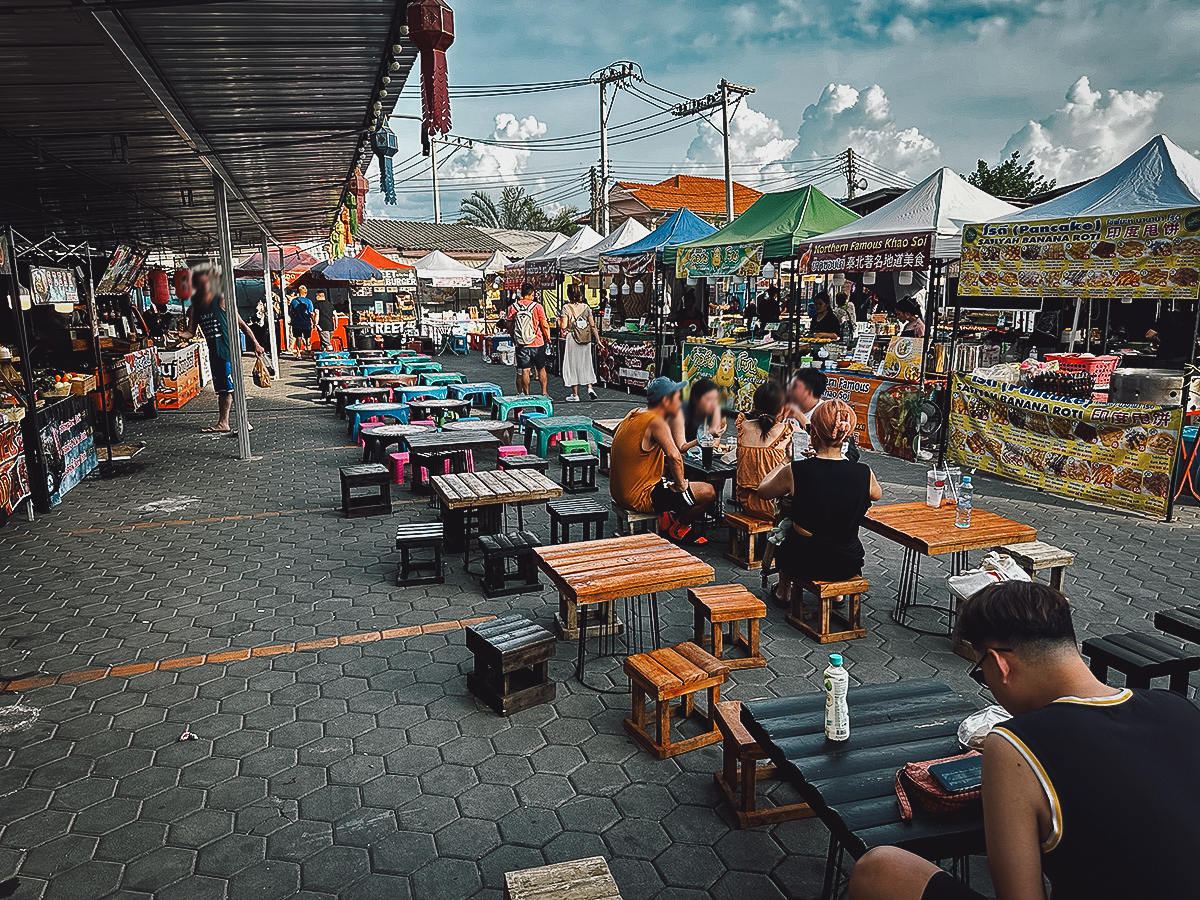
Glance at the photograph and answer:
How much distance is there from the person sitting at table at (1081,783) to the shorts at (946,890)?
0.04 m

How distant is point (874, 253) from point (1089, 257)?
288cm

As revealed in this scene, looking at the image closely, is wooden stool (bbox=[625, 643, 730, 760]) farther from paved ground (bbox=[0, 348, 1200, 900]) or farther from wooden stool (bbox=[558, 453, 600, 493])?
wooden stool (bbox=[558, 453, 600, 493])

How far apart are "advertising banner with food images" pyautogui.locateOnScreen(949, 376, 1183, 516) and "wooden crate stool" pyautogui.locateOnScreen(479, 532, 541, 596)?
19.5ft

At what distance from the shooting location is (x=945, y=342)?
34.1 feet

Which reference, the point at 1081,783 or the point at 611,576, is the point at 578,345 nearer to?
the point at 611,576

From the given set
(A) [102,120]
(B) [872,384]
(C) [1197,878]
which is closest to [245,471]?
(A) [102,120]

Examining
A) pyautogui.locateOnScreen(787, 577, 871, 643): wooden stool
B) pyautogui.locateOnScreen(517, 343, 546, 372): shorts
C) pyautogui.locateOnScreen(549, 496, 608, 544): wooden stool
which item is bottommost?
pyautogui.locateOnScreen(787, 577, 871, 643): wooden stool

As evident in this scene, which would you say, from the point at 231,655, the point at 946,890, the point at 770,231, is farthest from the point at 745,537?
the point at 770,231

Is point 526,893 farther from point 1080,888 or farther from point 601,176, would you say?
point 601,176

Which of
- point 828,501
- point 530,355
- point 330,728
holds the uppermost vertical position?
point 530,355

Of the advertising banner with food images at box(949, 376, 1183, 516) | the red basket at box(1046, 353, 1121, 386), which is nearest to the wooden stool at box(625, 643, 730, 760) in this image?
the advertising banner with food images at box(949, 376, 1183, 516)

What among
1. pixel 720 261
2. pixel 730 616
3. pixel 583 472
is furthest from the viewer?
pixel 720 261

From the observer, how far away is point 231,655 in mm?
4941

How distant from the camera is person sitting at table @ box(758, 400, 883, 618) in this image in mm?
4730
